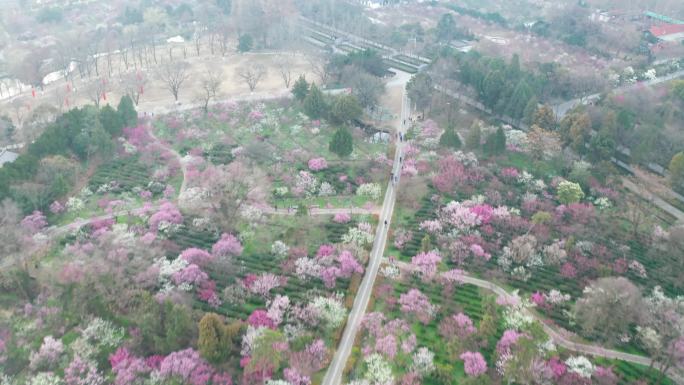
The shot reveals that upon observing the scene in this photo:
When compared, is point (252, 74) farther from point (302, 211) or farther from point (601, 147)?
point (601, 147)

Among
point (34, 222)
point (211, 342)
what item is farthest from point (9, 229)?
point (211, 342)

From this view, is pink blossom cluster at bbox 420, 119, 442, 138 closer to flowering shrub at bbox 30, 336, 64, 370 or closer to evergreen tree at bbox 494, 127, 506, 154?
evergreen tree at bbox 494, 127, 506, 154

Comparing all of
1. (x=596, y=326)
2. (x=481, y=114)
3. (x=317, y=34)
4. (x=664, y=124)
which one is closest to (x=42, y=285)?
(x=596, y=326)

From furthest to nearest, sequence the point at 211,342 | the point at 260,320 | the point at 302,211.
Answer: the point at 302,211, the point at 260,320, the point at 211,342

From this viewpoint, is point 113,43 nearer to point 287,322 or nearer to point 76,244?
point 76,244

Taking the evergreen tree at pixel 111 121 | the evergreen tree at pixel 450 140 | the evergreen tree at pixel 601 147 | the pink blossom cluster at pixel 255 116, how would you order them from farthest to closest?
the pink blossom cluster at pixel 255 116 → the evergreen tree at pixel 450 140 → the evergreen tree at pixel 111 121 → the evergreen tree at pixel 601 147

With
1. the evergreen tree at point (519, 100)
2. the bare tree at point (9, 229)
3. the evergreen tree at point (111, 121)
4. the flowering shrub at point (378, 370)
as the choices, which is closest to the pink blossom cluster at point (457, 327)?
the flowering shrub at point (378, 370)

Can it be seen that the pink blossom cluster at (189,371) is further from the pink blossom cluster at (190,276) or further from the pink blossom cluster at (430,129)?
the pink blossom cluster at (430,129)

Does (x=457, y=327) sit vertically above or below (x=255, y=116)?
below
